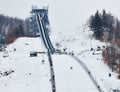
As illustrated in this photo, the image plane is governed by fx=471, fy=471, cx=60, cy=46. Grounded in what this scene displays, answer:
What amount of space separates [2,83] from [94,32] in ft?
116

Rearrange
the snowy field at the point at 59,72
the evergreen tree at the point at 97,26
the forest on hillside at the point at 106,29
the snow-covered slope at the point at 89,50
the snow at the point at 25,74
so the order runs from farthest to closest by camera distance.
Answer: the evergreen tree at the point at 97,26, the forest on hillside at the point at 106,29, the snow-covered slope at the point at 89,50, the snowy field at the point at 59,72, the snow at the point at 25,74

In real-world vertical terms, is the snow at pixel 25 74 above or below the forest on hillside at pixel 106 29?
below

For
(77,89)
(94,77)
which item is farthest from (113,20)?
(77,89)

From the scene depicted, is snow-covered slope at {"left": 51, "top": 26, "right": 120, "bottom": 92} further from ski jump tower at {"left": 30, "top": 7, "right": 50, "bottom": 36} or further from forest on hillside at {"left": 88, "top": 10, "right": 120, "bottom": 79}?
ski jump tower at {"left": 30, "top": 7, "right": 50, "bottom": 36}

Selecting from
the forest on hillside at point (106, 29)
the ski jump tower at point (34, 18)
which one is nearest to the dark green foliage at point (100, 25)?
the forest on hillside at point (106, 29)

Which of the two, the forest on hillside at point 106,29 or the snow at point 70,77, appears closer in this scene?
the snow at point 70,77

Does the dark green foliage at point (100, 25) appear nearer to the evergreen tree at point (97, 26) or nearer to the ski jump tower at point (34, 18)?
the evergreen tree at point (97, 26)

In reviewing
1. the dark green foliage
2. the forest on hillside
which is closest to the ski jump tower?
the forest on hillside

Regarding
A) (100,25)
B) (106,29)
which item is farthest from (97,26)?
(106,29)

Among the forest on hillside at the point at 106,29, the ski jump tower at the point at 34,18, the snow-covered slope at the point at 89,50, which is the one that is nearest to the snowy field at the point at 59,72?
the snow-covered slope at the point at 89,50

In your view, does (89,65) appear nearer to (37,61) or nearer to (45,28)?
(37,61)

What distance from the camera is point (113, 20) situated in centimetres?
9206

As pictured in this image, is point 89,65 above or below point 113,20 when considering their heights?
below

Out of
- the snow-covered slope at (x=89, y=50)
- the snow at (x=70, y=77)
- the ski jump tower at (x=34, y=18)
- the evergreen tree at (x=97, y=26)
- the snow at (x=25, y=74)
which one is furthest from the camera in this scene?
the ski jump tower at (x=34, y=18)
